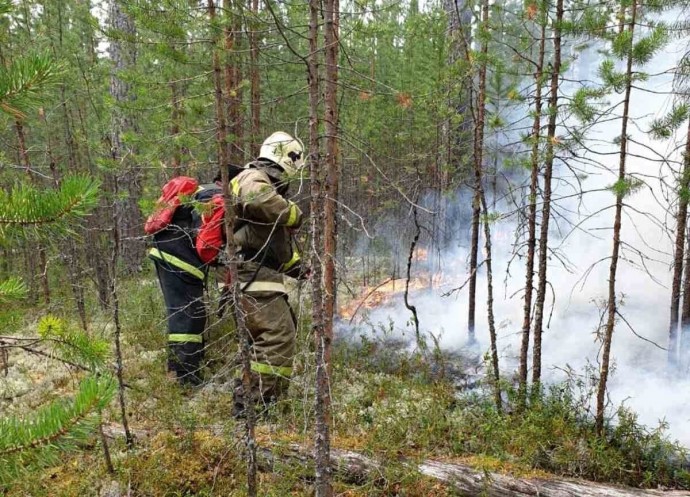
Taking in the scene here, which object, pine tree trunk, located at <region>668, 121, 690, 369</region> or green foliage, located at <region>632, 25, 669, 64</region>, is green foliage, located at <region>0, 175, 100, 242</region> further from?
pine tree trunk, located at <region>668, 121, 690, 369</region>

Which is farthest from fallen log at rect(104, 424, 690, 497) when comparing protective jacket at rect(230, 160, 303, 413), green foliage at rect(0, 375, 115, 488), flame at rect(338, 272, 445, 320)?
flame at rect(338, 272, 445, 320)

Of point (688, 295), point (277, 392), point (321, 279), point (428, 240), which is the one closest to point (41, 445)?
point (321, 279)

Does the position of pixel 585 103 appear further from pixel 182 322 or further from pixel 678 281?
pixel 182 322

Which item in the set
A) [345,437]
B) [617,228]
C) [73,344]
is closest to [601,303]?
[617,228]

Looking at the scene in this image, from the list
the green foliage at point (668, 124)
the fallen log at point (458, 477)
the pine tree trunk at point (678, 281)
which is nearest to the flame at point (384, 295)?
the pine tree trunk at point (678, 281)

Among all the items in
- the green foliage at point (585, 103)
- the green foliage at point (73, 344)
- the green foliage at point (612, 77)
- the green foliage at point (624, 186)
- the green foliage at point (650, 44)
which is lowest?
the green foliage at point (73, 344)

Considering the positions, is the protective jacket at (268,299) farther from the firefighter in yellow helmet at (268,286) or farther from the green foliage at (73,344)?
the green foliage at (73,344)

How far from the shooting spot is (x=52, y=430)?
148 centimetres

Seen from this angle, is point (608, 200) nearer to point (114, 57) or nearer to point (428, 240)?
point (428, 240)

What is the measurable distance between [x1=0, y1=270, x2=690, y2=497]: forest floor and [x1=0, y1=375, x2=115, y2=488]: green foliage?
1.78 meters

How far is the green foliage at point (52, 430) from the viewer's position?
4.83ft

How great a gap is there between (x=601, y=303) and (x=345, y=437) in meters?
5.05

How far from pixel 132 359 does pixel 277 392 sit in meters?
2.54

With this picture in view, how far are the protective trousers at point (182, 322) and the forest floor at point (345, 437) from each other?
0.28m
